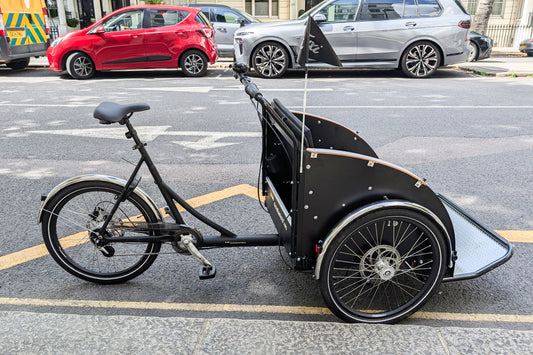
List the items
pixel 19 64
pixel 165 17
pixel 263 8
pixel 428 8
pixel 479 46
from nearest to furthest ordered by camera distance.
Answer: pixel 428 8 → pixel 165 17 → pixel 19 64 → pixel 479 46 → pixel 263 8

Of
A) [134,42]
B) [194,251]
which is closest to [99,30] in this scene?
[134,42]

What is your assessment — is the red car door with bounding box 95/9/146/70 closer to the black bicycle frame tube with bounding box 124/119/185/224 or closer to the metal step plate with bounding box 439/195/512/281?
the black bicycle frame tube with bounding box 124/119/185/224

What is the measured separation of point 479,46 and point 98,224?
1442 cm

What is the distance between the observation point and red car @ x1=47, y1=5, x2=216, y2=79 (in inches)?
448

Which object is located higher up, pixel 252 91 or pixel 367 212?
pixel 252 91

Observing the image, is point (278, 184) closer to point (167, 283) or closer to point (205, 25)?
point (167, 283)

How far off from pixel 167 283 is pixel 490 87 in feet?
30.9

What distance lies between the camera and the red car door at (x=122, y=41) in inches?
448

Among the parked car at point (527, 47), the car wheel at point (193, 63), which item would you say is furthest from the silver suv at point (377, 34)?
the parked car at point (527, 47)

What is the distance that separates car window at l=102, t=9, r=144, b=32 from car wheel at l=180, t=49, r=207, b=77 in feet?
4.49

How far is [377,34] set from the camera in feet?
36.2

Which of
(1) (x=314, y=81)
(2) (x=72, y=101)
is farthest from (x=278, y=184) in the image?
(1) (x=314, y=81)

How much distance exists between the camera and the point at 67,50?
11383mm

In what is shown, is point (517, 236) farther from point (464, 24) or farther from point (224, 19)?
point (224, 19)
